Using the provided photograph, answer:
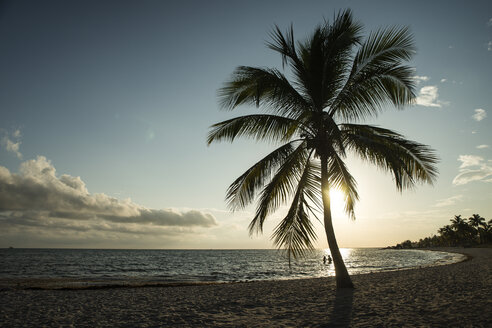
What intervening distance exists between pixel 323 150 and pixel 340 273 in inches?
165

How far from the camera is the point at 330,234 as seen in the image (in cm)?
927

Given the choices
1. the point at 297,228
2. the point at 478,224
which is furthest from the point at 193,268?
the point at 478,224

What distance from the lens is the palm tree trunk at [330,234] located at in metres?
9.16

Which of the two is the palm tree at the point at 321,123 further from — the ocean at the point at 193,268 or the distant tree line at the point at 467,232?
the distant tree line at the point at 467,232

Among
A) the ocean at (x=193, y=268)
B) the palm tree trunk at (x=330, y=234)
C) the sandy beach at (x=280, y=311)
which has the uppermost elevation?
the palm tree trunk at (x=330, y=234)

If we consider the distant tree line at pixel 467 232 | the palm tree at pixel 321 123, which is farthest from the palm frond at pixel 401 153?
the distant tree line at pixel 467 232

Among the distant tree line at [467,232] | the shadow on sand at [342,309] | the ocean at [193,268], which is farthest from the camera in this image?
the distant tree line at [467,232]

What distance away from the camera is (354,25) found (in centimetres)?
921

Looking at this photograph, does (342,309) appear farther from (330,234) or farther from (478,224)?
(478,224)

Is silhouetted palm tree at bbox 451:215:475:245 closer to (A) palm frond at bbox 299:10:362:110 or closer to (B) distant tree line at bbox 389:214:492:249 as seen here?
(B) distant tree line at bbox 389:214:492:249

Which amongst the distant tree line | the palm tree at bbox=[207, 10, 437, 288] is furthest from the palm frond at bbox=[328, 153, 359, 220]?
the distant tree line

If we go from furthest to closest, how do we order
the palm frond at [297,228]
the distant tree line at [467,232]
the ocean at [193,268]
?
the distant tree line at [467,232]
the ocean at [193,268]
the palm frond at [297,228]

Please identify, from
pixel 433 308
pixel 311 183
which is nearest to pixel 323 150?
pixel 311 183

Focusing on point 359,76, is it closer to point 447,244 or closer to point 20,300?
point 20,300
